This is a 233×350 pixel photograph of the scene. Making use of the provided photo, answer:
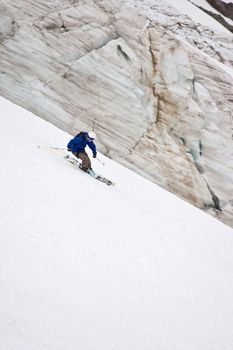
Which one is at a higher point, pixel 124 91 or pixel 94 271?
pixel 94 271

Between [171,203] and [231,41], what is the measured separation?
29.7 metres

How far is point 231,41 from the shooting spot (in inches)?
1569

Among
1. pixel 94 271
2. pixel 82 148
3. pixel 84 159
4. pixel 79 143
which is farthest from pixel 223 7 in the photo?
pixel 94 271

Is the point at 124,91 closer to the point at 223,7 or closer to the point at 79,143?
the point at 79,143

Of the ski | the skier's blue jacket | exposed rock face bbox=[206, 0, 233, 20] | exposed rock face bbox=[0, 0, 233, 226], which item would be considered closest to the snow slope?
the ski

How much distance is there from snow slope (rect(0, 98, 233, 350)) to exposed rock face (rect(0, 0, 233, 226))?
8.92 metres

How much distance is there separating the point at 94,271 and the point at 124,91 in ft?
61.9

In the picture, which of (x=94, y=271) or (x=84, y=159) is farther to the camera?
(x=84, y=159)

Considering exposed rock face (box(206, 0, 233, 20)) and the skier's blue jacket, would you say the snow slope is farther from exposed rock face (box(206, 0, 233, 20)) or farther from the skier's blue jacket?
exposed rock face (box(206, 0, 233, 20))

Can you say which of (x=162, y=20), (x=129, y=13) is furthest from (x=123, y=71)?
(x=162, y=20)

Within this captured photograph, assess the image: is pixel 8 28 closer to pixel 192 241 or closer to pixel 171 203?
pixel 171 203

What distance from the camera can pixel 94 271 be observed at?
6793 mm

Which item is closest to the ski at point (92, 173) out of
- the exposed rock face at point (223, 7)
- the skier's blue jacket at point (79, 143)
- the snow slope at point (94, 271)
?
the skier's blue jacket at point (79, 143)

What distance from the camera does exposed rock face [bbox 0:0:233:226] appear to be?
71.6 ft
